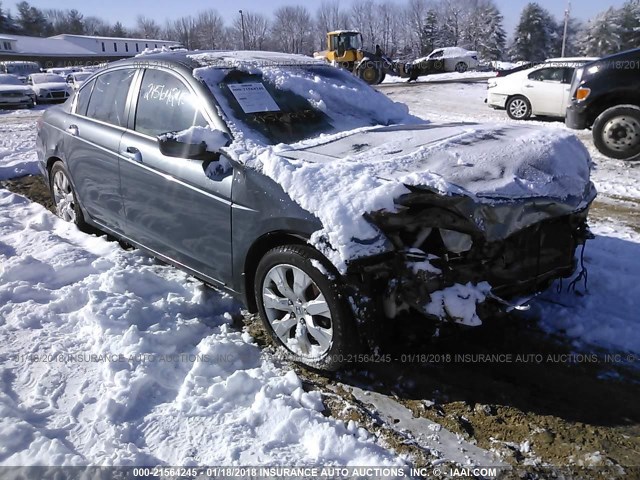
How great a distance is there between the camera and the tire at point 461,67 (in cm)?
3105

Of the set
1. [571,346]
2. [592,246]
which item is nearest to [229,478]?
[571,346]

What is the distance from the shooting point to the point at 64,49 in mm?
66625

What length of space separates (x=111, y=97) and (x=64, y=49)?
73418 millimetres

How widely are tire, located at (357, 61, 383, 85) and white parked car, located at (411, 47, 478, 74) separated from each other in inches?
159

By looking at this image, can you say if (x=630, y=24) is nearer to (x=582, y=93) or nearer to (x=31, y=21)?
(x=582, y=93)

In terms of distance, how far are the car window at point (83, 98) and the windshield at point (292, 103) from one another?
1.60 m

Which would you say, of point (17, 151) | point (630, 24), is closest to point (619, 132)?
point (17, 151)

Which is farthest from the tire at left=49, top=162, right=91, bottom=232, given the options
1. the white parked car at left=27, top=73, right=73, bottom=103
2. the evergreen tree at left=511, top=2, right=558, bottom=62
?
the evergreen tree at left=511, top=2, right=558, bottom=62

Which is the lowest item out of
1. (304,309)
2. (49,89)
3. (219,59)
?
(304,309)

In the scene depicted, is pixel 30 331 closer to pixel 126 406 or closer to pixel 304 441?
pixel 126 406

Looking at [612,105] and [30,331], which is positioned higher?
[612,105]

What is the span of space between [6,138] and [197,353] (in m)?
10.0

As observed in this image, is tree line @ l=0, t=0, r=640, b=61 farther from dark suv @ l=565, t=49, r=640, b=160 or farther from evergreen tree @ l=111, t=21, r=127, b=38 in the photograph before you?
dark suv @ l=565, t=49, r=640, b=160

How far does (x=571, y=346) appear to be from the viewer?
3193 mm
